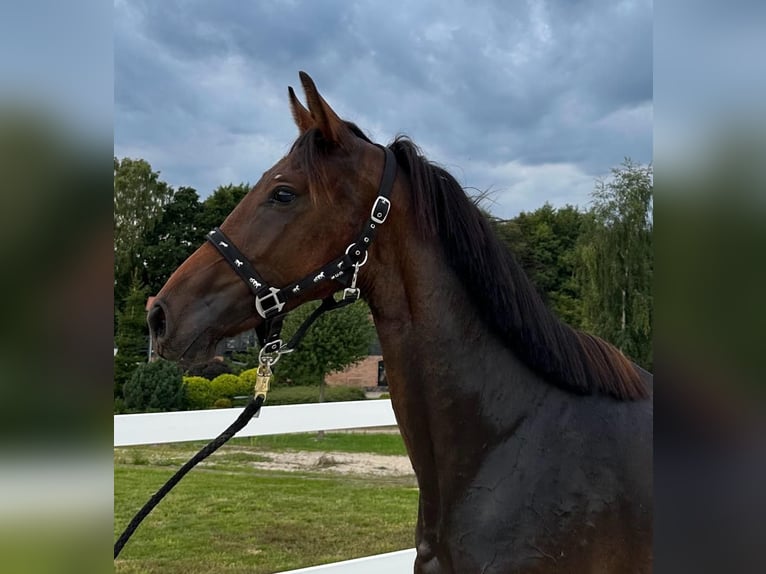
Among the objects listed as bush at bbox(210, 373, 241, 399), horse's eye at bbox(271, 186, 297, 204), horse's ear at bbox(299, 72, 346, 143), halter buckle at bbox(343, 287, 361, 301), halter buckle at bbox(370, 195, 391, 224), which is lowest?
bush at bbox(210, 373, 241, 399)

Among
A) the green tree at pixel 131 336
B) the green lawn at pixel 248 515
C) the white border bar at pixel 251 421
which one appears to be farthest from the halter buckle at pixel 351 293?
the green tree at pixel 131 336

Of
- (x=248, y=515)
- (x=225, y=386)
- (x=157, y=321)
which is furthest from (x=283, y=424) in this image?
(x=225, y=386)

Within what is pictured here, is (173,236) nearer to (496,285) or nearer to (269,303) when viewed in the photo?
(269,303)

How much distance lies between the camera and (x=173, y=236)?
11.5 m

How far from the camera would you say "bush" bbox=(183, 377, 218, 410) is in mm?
10836

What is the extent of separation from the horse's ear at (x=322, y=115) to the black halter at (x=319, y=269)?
0.18 metres

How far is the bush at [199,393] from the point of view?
1084cm

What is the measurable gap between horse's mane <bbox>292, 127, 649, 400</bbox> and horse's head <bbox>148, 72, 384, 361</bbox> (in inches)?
1.9

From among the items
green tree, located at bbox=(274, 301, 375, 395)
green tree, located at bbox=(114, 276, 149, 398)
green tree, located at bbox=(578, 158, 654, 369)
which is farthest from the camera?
green tree, located at bbox=(578, 158, 654, 369)

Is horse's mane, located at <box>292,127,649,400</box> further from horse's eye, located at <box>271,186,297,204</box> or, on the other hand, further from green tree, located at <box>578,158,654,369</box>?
green tree, located at <box>578,158,654,369</box>

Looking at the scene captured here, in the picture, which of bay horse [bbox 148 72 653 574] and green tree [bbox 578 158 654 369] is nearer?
bay horse [bbox 148 72 653 574]

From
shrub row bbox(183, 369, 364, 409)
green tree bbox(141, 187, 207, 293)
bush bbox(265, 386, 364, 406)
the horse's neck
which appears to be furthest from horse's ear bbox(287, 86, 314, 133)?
bush bbox(265, 386, 364, 406)

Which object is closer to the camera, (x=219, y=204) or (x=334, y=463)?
(x=334, y=463)

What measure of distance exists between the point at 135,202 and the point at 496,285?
1102 centimetres
